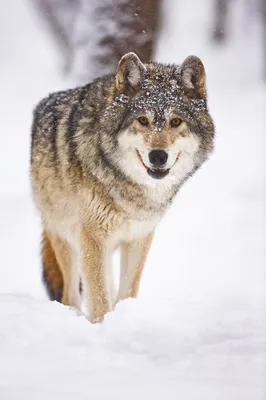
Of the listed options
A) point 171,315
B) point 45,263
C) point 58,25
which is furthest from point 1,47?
point 171,315

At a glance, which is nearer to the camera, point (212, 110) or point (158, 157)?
point (158, 157)

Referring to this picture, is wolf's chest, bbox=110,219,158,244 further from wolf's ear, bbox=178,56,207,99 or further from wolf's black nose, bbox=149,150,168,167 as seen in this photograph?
wolf's ear, bbox=178,56,207,99

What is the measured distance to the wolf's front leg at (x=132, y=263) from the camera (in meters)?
4.49

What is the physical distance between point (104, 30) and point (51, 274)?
5.35m

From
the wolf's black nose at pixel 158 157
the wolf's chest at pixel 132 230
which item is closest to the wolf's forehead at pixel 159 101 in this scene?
the wolf's black nose at pixel 158 157

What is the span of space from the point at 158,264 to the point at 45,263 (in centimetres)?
188

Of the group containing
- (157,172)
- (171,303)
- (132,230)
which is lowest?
(171,303)

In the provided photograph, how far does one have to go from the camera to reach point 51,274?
16.6ft

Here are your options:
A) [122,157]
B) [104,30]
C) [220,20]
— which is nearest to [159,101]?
[122,157]

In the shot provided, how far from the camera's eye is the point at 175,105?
3.89m

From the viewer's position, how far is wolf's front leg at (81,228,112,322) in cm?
416

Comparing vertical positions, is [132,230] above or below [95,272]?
above

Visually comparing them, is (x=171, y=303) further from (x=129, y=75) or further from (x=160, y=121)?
(x=129, y=75)

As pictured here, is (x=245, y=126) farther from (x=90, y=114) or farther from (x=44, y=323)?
(x=44, y=323)
